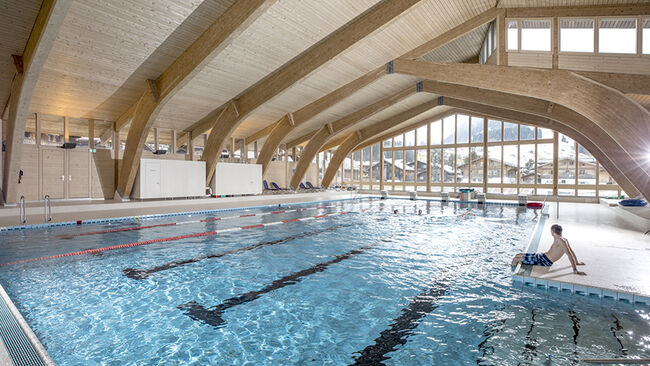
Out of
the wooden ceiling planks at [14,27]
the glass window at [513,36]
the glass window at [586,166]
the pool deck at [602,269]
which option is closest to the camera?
the pool deck at [602,269]

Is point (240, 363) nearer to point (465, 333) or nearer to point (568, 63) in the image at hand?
point (465, 333)

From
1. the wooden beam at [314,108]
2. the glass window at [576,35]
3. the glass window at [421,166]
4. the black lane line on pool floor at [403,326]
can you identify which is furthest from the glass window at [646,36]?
the glass window at [421,166]

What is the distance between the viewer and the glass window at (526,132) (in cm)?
1673

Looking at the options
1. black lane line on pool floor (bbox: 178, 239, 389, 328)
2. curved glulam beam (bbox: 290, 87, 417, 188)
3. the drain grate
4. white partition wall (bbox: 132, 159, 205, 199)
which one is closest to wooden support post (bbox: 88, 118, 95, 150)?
white partition wall (bbox: 132, 159, 205, 199)

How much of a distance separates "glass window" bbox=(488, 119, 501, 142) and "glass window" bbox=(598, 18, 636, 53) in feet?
34.3

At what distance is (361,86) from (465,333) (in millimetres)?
11236

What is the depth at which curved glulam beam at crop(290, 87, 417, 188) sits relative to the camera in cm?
1547

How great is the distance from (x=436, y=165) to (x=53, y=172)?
61.3ft

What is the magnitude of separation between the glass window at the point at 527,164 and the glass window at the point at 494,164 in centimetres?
106

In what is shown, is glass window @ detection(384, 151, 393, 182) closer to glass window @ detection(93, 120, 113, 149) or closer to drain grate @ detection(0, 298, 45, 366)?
glass window @ detection(93, 120, 113, 149)

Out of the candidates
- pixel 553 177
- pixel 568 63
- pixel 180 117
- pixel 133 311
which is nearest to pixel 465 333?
pixel 133 311

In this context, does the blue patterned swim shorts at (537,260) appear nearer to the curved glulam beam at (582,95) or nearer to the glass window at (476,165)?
the curved glulam beam at (582,95)

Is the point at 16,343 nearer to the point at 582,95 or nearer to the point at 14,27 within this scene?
the point at 14,27

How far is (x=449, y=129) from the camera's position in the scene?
1967 centimetres
